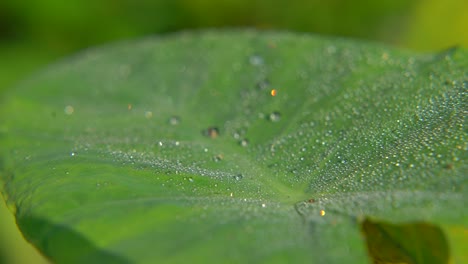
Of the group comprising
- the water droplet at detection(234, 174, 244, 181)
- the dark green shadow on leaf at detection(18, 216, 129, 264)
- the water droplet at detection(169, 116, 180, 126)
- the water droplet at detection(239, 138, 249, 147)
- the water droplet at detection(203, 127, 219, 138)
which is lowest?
the dark green shadow on leaf at detection(18, 216, 129, 264)

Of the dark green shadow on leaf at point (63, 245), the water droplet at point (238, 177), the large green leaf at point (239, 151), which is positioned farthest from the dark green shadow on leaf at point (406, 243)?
the dark green shadow on leaf at point (63, 245)

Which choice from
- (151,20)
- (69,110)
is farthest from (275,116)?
(151,20)

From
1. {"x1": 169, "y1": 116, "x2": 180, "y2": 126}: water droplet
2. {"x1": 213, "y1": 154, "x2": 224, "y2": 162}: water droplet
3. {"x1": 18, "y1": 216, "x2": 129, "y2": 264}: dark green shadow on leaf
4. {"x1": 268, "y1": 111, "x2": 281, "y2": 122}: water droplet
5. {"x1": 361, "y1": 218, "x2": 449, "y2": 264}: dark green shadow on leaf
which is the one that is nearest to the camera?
{"x1": 18, "y1": 216, "x2": 129, "y2": 264}: dark green shadow on leaf

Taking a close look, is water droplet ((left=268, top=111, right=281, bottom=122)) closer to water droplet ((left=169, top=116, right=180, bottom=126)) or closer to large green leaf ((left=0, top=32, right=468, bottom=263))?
large green leaf ((left=0, top=32, right=468, bottom=263))

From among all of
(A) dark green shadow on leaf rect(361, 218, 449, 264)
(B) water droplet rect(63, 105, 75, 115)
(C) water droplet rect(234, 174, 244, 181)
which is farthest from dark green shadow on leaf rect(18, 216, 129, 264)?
(B) water droplet rect(63, 105, 75, 115)

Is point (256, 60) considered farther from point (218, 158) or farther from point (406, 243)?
point (406, 243)
